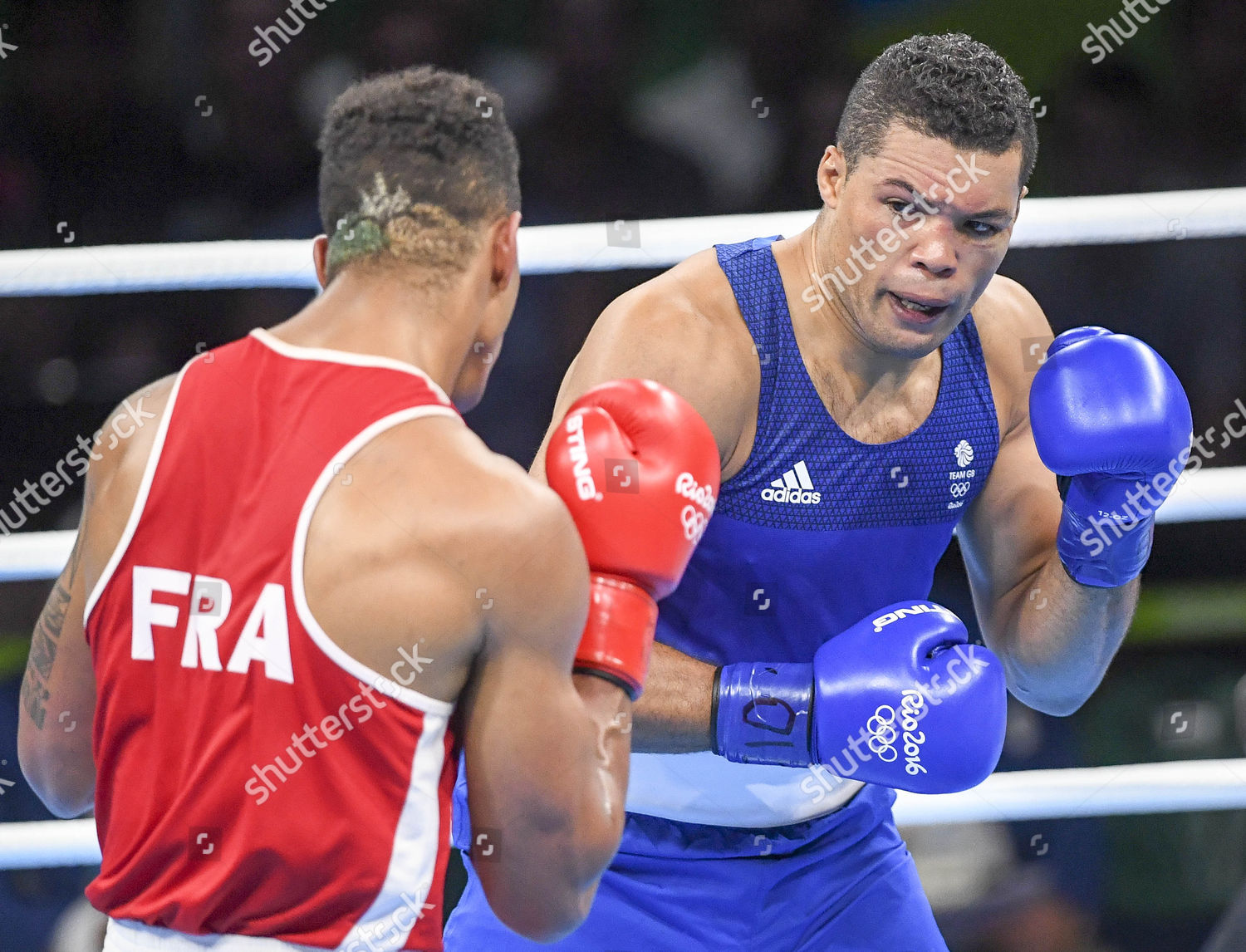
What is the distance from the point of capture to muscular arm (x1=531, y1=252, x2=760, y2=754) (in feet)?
6.08

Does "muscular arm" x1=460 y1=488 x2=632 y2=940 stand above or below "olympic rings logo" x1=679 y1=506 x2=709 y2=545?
below

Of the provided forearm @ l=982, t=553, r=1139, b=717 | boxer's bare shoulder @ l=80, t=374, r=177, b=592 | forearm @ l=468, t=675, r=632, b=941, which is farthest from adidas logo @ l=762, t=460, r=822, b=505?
boxer's bare shoulder @ l=80, t=374, r=177, b=592

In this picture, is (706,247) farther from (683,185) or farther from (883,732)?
(683,185)

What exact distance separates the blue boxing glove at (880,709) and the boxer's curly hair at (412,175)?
30.8 inches

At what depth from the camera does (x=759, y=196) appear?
3.95 m

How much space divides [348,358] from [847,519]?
900 mm

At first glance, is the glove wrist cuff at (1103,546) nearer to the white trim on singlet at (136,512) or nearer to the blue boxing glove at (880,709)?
the blue boxing glove at (880,709)

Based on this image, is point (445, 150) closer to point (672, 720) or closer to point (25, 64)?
point (672, 720)

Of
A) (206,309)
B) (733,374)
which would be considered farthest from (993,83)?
(206,309)

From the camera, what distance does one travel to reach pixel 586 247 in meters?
2.22

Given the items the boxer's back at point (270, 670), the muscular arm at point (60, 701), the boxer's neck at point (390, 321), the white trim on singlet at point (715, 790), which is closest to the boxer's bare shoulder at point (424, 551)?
the boxer's back at point (270, 670)

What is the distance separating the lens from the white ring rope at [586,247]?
2156 millimetres

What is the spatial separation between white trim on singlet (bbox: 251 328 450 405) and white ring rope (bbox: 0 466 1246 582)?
1.05 meters

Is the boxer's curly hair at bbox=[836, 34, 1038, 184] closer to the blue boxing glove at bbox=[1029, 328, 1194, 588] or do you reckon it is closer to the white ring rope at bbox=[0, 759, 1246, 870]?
the blue boxing glove at bbox=[1029, 328, 1194, 588]
